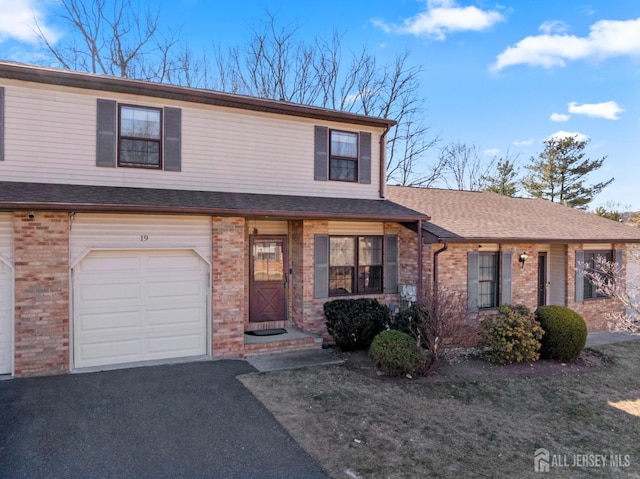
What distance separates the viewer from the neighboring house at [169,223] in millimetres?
6617

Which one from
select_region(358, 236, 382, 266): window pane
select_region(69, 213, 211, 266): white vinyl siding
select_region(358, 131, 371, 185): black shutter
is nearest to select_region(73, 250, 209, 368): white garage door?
select_region(69, 213, 211, 266): white vinyl siding

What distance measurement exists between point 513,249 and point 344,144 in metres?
5.38

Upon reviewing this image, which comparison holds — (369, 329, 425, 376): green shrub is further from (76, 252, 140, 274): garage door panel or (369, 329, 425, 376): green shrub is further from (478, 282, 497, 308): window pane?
(76, 252, 140, 274): garage door panel

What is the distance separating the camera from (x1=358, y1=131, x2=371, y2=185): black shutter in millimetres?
10179

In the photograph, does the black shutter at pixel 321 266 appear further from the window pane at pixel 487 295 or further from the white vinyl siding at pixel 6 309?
the white vinyl siding at pixel 6 309

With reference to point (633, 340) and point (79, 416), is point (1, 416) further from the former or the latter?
point (633, 340)

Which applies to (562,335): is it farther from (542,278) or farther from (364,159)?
(364,159)

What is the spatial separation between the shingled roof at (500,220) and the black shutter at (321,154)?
9.07 ft

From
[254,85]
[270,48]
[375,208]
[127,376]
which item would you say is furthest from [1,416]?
[270,48]

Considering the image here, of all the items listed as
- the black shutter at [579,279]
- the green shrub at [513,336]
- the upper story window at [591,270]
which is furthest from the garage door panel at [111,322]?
the upper story window at [591,270]

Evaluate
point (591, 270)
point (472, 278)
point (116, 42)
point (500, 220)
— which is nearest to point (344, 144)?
point (472, 278)

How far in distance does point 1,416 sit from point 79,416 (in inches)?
37.3

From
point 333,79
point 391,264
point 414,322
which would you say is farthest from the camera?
point 333,79

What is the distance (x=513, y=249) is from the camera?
10.7 metres
